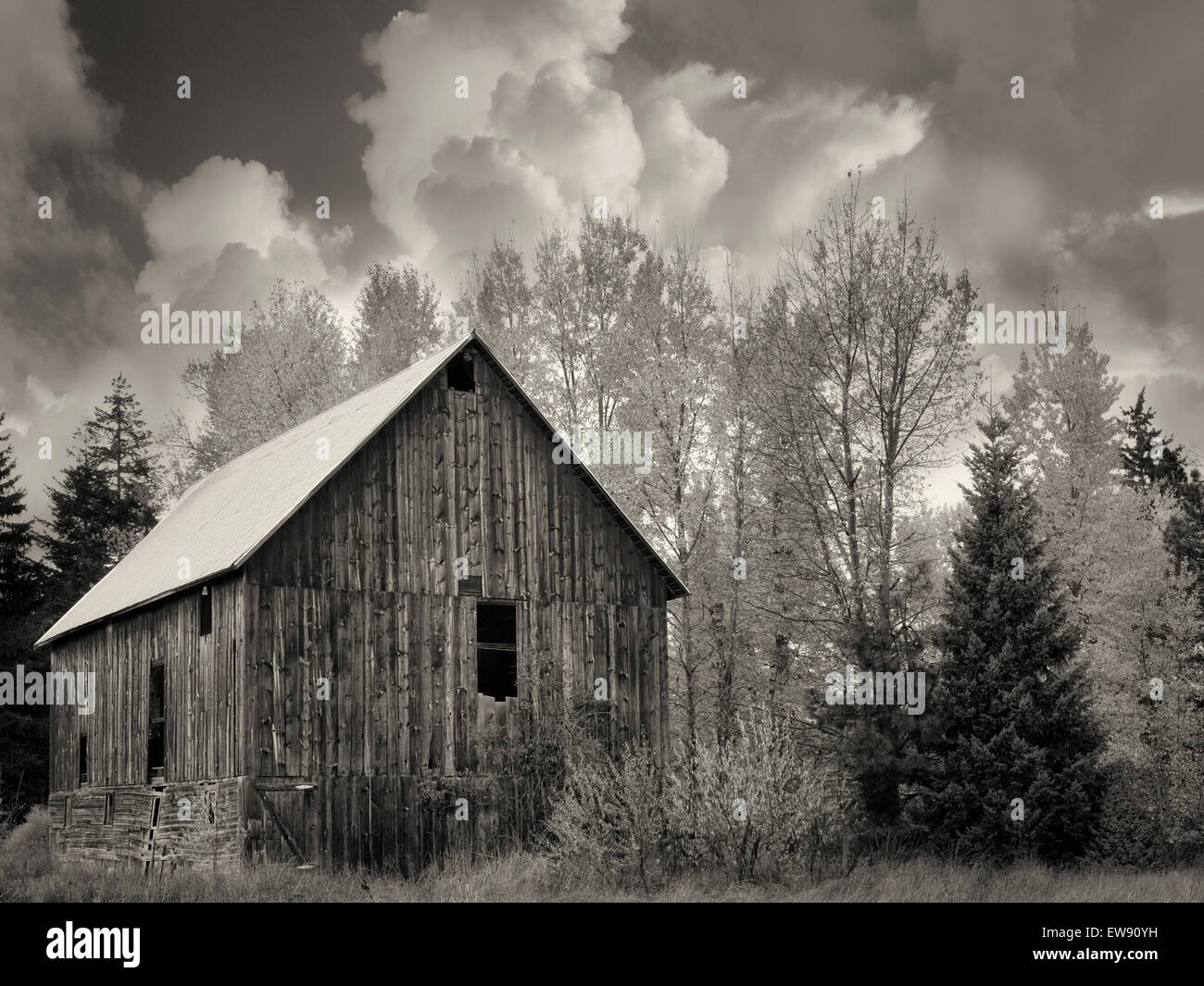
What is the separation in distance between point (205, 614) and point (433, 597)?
147 inches

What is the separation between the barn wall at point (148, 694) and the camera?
789 inches

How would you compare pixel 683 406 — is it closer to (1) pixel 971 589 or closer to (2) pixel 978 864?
(1) pixel 971 589

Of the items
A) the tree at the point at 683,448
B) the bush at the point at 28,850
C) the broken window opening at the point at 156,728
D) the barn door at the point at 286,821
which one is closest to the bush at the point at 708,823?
the barn door at the point at 286,821

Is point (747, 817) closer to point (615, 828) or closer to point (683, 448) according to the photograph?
point (615, 828)

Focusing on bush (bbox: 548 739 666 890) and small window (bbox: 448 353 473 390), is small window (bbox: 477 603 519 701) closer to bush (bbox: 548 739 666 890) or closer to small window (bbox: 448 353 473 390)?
small window (bbox: 448 353 473 390)

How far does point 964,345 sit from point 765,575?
6983mm

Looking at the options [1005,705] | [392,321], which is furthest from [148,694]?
[392,321]

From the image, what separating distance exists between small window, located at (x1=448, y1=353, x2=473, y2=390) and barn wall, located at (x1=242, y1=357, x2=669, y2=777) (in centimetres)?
21

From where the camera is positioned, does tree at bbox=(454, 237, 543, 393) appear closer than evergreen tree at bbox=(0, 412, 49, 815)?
Yes

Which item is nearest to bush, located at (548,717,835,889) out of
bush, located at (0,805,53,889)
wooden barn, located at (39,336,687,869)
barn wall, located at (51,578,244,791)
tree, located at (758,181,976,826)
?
wooden barn, located at (39,336,687,869)

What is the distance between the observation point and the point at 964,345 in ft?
91.6

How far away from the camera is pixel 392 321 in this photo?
127ft

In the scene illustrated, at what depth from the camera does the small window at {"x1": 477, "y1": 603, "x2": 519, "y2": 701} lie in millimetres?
24062
